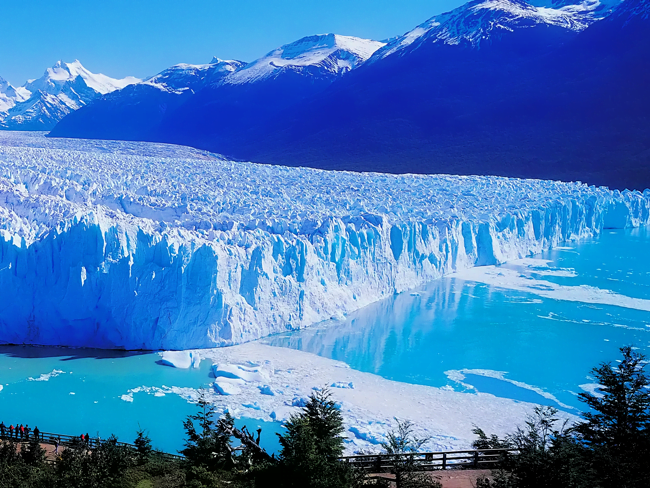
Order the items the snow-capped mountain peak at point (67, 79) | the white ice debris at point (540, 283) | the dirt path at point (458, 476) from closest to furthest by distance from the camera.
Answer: the dirt path at point (458, 476), the white ice debris at point (540, 283), the snow-capped mountain peak at point (67, 79)

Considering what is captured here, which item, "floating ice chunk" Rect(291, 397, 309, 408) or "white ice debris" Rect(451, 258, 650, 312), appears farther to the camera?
"white ice debris" Rect(451, 258, 650, 312)

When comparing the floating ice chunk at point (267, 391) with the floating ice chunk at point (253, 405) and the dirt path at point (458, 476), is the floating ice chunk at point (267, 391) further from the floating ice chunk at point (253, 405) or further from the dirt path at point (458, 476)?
the dirt path at point (458, 476)

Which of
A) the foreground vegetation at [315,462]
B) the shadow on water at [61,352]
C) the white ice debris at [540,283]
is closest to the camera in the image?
the foreground vegetation at [315,462]

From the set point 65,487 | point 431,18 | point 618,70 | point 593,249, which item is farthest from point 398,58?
point 65,487

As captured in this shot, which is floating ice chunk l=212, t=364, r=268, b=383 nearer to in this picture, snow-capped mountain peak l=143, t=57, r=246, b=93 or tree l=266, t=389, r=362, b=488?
tree l=266, t=389, r=362, b=488

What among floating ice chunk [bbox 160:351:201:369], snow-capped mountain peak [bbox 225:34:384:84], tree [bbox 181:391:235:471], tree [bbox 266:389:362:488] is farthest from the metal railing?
snow-capped mountain peak [bbox 225:34:384:84]

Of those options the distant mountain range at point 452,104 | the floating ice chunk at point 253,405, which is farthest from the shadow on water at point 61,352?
the distant mountain range at point 452,104
